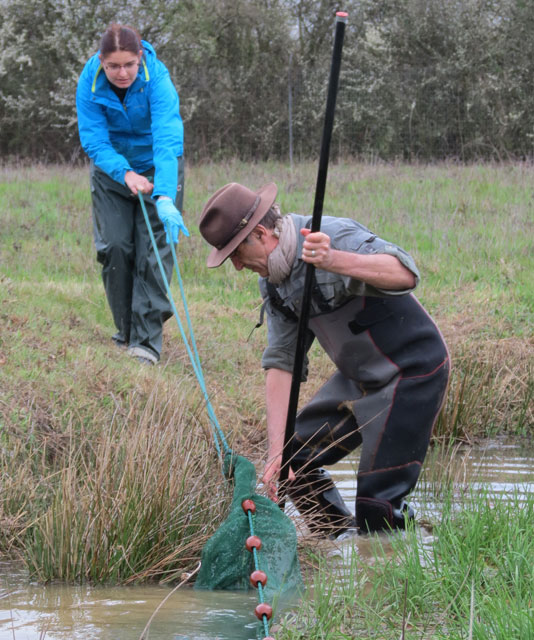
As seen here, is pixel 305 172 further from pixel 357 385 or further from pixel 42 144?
pixel 357 385

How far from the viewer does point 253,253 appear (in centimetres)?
418

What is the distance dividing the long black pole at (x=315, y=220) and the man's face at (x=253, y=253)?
23 cm

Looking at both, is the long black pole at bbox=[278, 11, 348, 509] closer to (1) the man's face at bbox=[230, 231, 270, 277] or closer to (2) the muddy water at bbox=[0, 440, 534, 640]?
(1) the man's face at bbox=[230, 231, 270, 277]

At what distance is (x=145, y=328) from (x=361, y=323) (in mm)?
3227

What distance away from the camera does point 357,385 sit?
15.5 ft

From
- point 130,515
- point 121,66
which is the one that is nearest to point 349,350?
point 130,515

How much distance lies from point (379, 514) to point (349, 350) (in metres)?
0.76

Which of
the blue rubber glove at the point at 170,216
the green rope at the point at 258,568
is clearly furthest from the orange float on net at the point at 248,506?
the blue rubber glove at the point at 170,216

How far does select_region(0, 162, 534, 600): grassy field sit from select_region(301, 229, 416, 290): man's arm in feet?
3.50

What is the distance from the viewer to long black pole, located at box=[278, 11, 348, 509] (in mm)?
3916

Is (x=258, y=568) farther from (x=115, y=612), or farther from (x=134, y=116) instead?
(x=134, y=116)

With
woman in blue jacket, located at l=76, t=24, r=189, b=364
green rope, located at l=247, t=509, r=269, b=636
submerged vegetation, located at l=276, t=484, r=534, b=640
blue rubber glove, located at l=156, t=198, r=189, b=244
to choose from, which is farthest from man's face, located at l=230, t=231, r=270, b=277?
woman in blue jacket, located at l=76, t=24, r=189, b=364

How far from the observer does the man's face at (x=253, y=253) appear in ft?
13.6

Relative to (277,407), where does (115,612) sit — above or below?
below
